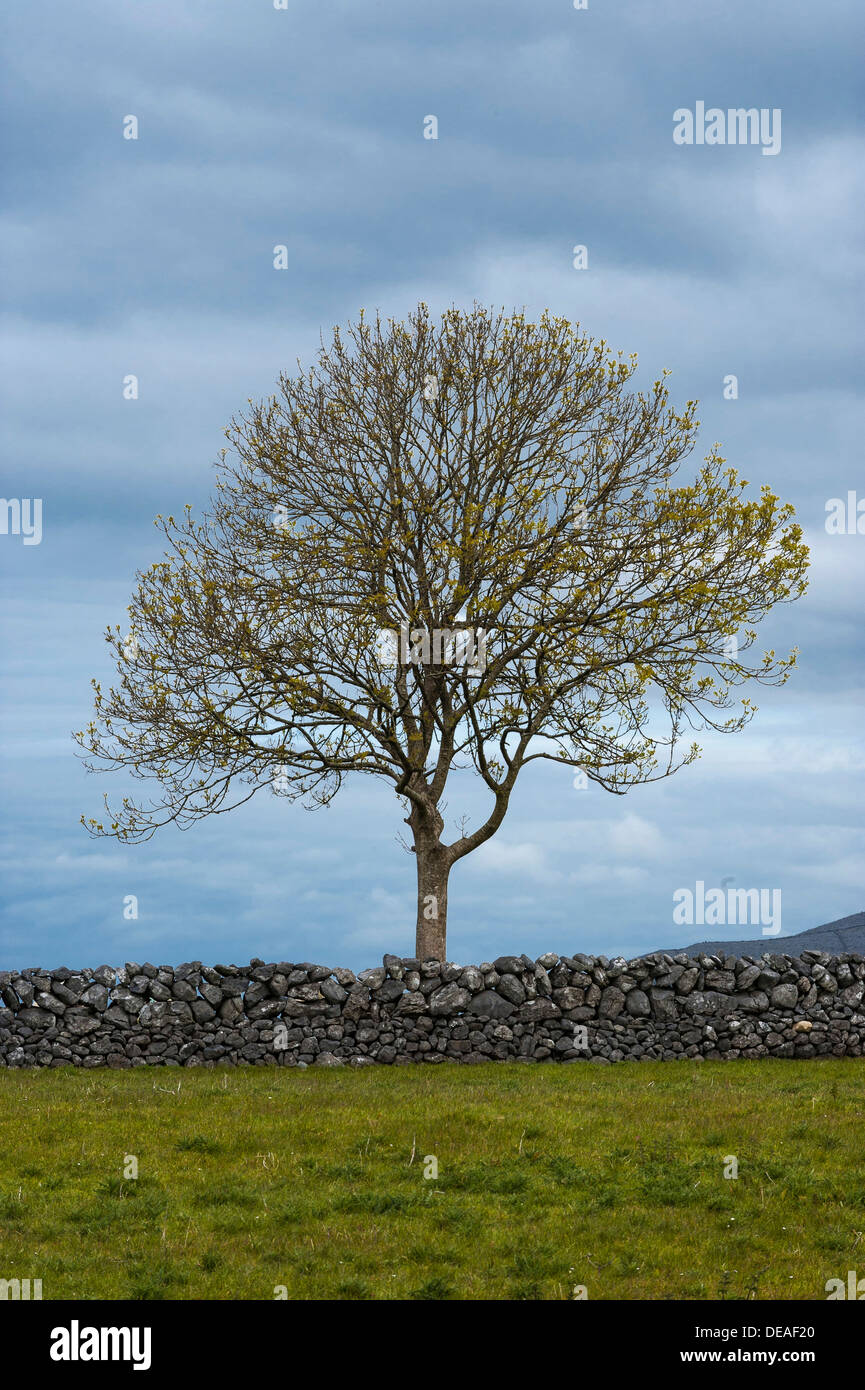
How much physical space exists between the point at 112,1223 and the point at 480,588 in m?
15.7

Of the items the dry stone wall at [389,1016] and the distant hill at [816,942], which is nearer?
the dry stone wall at [389,1016]

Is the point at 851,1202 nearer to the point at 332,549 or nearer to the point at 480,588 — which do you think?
the point at 480,588

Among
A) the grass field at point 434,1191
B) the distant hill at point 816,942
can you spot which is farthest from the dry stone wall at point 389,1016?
the distant hill at point 816,942

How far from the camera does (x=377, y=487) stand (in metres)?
25.3

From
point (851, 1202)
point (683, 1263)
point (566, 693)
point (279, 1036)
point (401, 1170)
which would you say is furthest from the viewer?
point (566, 693)

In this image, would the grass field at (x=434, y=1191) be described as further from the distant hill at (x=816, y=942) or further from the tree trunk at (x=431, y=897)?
the distant hill at (x=816, y=942)

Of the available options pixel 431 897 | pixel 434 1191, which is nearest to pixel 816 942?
pixel 431 897

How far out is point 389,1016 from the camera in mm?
21875

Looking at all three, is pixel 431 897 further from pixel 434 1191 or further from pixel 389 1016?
pixel 434 1191

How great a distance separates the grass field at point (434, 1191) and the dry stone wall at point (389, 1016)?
2.97m

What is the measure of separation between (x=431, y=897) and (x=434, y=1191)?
39.7 ft

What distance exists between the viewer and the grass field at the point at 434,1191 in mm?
10258

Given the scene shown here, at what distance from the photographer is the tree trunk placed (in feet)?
79.7
